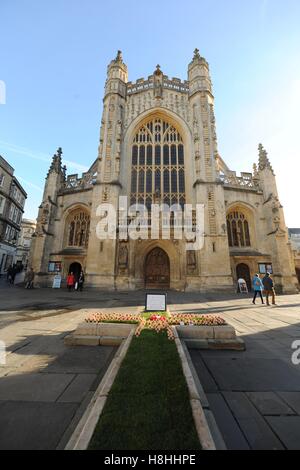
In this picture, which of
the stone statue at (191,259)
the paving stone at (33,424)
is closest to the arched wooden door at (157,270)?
the stone statue at (191,259)

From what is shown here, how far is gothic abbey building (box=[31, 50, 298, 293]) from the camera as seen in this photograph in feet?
53.3

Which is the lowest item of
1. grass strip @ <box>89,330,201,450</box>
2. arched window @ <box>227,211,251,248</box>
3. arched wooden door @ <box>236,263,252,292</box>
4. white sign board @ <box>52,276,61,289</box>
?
grass strip @ <box>89,330,201,450</box>

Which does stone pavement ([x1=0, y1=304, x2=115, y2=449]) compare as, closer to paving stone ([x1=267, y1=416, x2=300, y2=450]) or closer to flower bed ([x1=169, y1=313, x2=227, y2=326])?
flower bed ([x1=169, y1=313, x2=227, y2=326])

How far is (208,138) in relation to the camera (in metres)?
18.9

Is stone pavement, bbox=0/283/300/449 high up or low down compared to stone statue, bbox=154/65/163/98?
down

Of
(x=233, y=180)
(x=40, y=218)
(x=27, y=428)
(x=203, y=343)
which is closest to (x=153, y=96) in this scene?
(x=233, y=180)

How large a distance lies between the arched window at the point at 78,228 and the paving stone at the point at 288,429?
18825 mm

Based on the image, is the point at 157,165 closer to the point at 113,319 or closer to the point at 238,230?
→ the point at 238,230

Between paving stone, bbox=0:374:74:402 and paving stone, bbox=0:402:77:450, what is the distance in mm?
142

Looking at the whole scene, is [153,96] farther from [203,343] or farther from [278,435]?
[278,435]

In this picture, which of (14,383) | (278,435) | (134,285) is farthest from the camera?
(134,285)

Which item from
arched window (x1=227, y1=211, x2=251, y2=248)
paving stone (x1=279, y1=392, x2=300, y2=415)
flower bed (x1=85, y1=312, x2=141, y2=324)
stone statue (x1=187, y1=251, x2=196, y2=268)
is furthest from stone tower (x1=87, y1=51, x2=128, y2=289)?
paving stone (x1=279, y1=392, x2=300, y2=415)

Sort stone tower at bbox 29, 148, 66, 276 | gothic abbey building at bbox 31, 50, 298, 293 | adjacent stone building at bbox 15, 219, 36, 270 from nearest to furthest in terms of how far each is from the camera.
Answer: gothic abbey building at bbox 31, 50, 298, 293, stone tower at bbox 29, 148, 66, 276, adjacent stone building at bbox 15, 219, 36, 270
